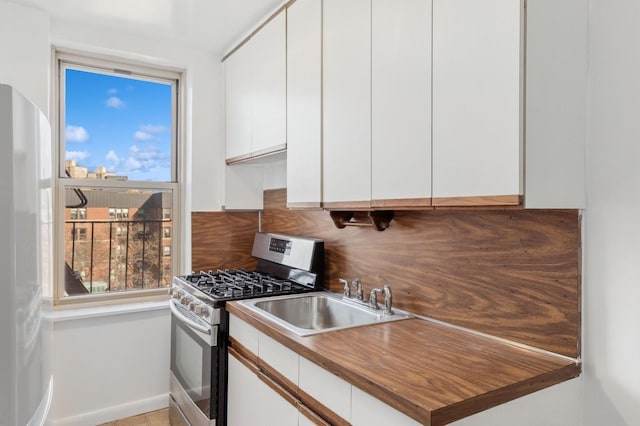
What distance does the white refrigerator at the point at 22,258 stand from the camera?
103 cm

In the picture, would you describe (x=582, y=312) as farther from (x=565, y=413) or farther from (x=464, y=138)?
(x=464, y=138)

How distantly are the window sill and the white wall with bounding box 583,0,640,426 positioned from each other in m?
2.49

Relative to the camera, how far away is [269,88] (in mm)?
2379

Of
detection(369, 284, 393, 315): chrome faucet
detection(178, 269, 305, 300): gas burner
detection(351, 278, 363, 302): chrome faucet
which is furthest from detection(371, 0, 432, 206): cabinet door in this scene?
detection(178, 269, 305, 300): gas burner

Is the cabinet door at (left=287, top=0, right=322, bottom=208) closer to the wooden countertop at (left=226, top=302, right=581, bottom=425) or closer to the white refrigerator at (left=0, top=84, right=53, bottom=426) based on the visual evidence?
the wooden countertop at (left=226, top=302, right=581, bottom=425)

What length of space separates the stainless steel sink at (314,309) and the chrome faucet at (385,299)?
1.1 inches

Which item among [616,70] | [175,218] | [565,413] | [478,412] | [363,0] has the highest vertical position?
[363,0]

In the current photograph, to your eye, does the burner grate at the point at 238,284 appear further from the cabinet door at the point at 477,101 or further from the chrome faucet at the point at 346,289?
the cabinet door at the point at 477,101

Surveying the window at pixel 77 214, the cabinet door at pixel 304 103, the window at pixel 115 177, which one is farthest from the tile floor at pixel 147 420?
the cabinet door at pixel 304 103

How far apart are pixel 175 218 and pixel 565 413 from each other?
2.66 metres

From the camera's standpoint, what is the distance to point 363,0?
1652 millimetres

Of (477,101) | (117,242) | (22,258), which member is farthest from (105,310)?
(477,101)

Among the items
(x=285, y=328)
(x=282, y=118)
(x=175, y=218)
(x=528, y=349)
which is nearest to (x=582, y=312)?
(x=528, y=349)

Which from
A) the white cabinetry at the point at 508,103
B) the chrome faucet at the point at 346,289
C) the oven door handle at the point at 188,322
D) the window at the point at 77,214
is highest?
the white cabinetry at the point at 508,103
